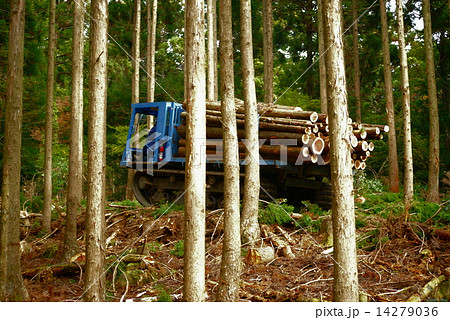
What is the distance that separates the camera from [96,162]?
521 centimetres

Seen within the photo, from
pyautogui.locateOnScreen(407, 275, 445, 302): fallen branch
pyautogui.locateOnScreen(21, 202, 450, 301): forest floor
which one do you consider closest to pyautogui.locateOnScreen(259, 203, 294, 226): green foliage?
pyautogui.locateOnScreen(21, 202, 450, 301): forest floor

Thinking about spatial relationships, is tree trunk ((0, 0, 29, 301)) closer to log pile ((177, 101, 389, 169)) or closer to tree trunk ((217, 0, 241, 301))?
tree trunk ((217, 0, 241, 301))

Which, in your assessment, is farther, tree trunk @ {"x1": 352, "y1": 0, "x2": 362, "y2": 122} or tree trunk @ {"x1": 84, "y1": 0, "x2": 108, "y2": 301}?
tree trunk @ {"x1": 352, "y1": 0, "x2": 362, "y2": 122}

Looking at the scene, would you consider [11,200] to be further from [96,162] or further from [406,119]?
[406,119]

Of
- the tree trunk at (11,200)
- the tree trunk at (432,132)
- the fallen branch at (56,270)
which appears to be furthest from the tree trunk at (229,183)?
the tree trunk at (432,132)

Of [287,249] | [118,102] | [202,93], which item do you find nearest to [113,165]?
[118,102]

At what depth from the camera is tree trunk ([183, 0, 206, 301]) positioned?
4.76m

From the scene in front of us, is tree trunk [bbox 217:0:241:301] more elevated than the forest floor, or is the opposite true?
tree trunk [bbox 217:0:241:301]

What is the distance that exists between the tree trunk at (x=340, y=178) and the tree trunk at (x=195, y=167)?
141 centimetres

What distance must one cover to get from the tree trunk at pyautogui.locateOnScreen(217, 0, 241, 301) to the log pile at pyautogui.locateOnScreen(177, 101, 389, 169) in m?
3.31

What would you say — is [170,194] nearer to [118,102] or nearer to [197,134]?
[197,134]

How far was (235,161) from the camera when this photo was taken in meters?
6.13

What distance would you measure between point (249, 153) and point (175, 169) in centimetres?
498

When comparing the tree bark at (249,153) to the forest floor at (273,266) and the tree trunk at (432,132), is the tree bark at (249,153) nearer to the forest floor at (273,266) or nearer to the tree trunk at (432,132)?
the forest floor at (273,266)
